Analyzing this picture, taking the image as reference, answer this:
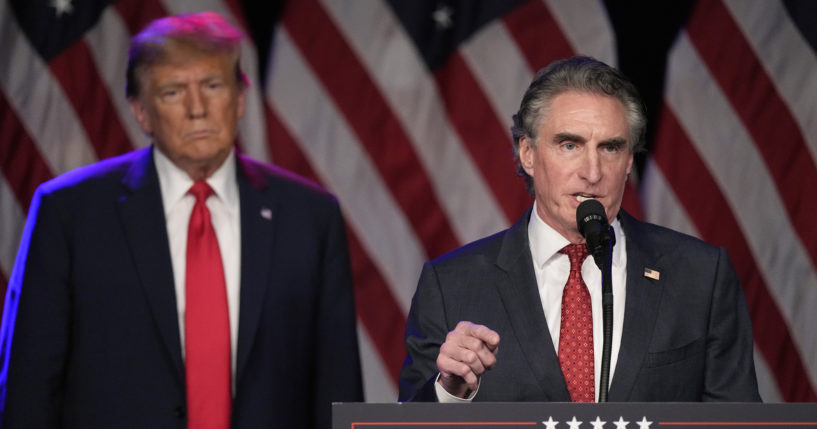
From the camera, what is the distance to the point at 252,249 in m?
3.04

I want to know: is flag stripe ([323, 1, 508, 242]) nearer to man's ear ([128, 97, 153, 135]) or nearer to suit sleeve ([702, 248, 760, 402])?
man's ear ([128, 97, 153, 135])

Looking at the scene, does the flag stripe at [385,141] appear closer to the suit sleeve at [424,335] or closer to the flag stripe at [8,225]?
the flag stripe at [8,225]

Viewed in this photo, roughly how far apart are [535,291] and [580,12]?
203 centimetres

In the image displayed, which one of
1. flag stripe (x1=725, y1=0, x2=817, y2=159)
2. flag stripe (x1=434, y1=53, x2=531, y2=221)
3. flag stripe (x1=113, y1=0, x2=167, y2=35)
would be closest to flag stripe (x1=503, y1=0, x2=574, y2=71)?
flag stripe (x1=434, y1=53, x2=531, y2=221)

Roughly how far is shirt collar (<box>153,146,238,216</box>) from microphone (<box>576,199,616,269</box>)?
→ 4.07 ft

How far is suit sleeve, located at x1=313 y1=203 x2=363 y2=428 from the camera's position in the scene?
3098 millimetres

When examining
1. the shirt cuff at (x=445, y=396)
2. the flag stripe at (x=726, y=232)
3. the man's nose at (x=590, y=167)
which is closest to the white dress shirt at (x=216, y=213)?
the shirt cuff at (x=445, y=396)

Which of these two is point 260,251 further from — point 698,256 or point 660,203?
point 660,203

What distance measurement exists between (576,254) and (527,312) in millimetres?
186

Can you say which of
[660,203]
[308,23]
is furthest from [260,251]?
[660,203]

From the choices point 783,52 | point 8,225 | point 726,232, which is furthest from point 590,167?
point 8,225

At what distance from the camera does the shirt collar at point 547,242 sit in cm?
254

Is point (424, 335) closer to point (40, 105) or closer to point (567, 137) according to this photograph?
point (567, 137)

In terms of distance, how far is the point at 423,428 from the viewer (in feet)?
5.92
